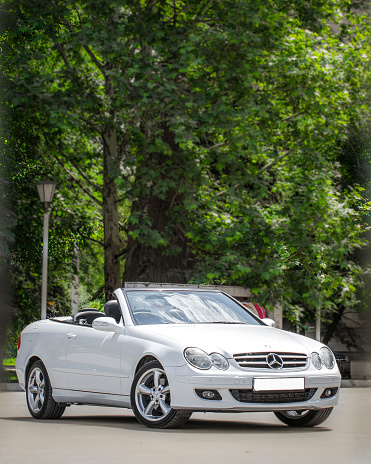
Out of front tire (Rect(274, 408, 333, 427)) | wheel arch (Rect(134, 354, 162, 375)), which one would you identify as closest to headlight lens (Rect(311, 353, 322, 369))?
front tire (Rect(274, 408, 333, 427))

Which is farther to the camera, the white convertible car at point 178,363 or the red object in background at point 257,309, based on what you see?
the red object in background at point 257,309

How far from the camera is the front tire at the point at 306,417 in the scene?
10789 mm

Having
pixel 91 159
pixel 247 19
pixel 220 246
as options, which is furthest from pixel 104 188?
pixel 247 19

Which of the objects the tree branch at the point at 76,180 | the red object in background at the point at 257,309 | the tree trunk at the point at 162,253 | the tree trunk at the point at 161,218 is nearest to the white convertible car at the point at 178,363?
the red object in background at the point at 257,309

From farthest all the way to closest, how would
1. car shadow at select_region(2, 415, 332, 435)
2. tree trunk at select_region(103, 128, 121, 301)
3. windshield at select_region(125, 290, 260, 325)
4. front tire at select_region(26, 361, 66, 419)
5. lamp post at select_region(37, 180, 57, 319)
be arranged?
tree trunk at select_region(103, 128, 121, 301)
lamp post at select_region(37, 180, 57, 319)
front tire at select_region(26, 361, 66, 419)
windshield at select_region(125, 290, 260, 325)
car shadow at select_region(2, 415, 332, 435)

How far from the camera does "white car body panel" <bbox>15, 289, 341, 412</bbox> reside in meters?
9.75

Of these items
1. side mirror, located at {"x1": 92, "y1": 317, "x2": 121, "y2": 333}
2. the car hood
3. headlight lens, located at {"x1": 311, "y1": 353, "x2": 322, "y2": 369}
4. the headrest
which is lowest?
headlight lens, located at {"x1": 311, "y1": 353, "x2": 322, "y2": 369}

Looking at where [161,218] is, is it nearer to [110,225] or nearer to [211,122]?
[211,122]

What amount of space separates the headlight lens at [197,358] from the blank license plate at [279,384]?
488 millimetres

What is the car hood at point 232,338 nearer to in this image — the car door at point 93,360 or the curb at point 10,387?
the car door at point 93,360

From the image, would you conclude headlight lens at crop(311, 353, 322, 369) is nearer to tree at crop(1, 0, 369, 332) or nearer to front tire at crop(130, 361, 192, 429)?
front tire at crop(130, 361, 192, 429)

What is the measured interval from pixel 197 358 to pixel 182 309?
139cm

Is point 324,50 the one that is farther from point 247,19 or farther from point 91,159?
point 91,159

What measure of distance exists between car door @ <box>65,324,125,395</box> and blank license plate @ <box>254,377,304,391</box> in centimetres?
158
